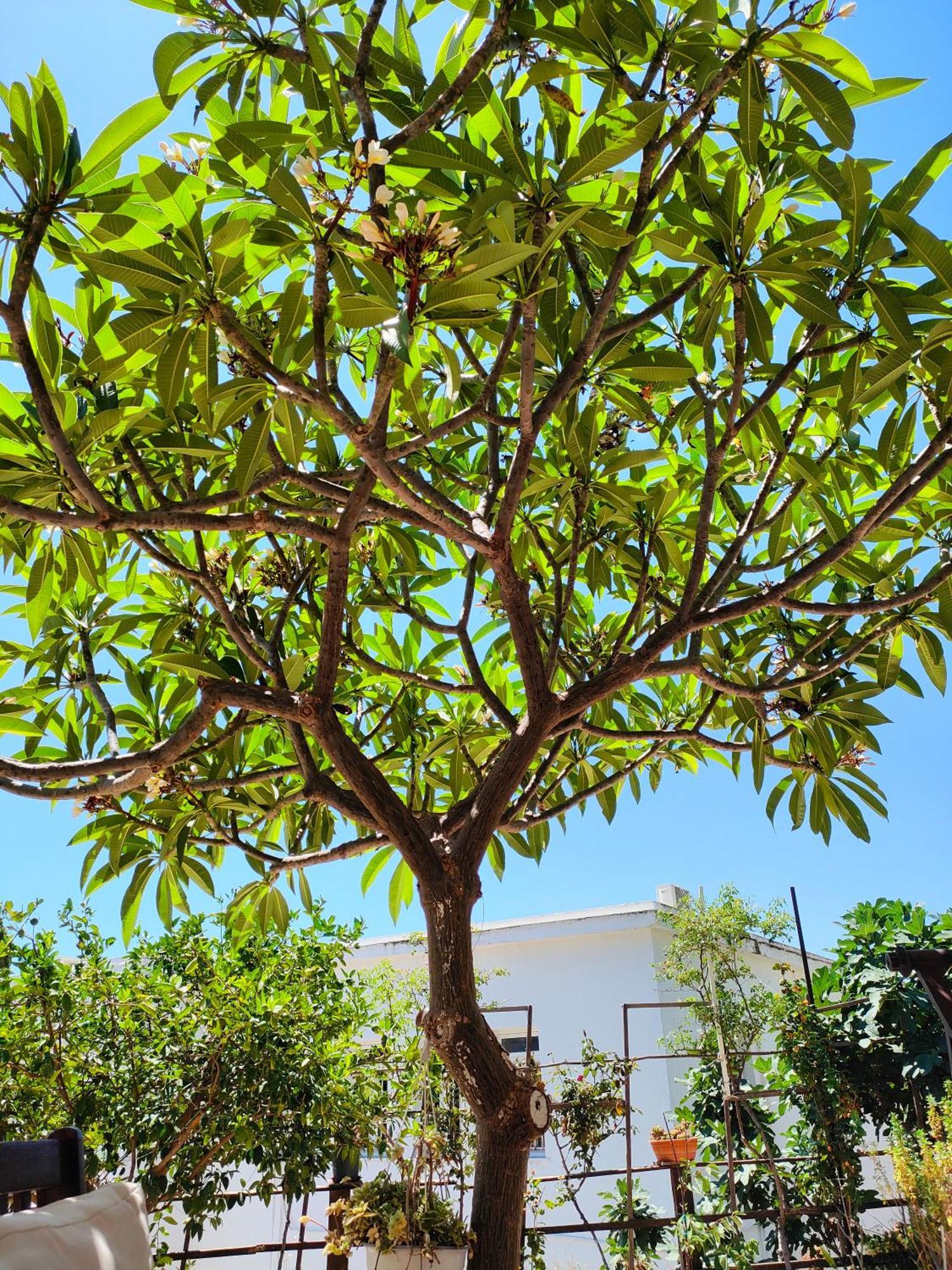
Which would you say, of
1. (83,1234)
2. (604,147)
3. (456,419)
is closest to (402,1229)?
(83,1234)

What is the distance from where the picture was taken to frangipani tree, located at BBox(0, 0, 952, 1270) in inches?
57.4

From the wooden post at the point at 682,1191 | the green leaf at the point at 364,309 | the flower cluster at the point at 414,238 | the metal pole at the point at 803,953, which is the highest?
the flower cluster at the point at 414,238

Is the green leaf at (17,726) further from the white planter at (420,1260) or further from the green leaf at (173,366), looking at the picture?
the white planter at (420,1260)

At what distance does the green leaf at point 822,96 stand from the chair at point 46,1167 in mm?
1893

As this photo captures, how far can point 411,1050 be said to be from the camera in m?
2.58

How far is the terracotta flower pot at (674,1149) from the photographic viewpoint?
5.62 meters

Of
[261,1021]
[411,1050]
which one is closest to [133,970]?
[261,1021]

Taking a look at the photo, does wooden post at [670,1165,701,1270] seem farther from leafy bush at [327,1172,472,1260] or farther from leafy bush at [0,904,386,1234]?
leafy bush at [327,1172,472,1260]

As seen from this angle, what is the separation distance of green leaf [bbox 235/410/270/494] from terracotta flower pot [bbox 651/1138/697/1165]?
5186 millimetres

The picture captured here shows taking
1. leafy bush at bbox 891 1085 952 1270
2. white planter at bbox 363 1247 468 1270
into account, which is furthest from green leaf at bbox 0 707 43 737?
leafy bush at bbox 891 1085 952 1270

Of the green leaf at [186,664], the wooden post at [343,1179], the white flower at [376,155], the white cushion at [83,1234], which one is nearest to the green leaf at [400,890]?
the wooden post at [343,1179]

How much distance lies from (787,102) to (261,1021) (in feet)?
8.14

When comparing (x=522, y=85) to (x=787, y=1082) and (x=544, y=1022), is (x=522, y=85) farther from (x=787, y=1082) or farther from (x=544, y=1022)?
(x=544, y=1022)

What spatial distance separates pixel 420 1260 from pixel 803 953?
3.95 metres
